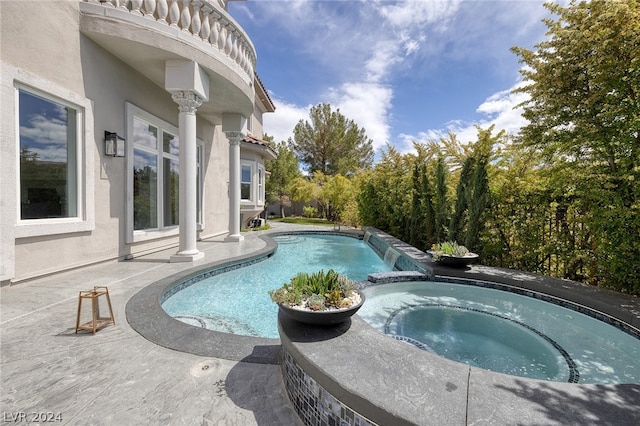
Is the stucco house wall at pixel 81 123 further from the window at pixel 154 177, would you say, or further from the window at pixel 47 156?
the window at pixel 154 177

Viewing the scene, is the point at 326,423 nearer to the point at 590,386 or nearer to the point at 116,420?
the point at 116,420

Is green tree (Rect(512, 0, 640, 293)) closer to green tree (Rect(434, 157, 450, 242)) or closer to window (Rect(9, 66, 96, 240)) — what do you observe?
green tree (Rect(434, 157, 450, 242))

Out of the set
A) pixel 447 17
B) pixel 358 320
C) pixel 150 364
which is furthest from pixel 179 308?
pixel 447 17

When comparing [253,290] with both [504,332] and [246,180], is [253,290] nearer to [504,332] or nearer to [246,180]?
[504,332]

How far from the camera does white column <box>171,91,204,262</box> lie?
6941 mm

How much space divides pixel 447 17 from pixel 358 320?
10.4 m

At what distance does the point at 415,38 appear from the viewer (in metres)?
10.1

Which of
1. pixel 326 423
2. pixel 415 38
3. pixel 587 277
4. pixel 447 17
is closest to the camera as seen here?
pixel 326 423

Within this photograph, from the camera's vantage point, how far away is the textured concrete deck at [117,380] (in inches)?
83.3

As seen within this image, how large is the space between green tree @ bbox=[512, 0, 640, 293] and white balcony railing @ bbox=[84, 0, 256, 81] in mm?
7487

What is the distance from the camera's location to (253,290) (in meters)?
6.41

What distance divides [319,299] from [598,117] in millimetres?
5768

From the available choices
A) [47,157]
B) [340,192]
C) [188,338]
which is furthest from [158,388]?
[340,192]

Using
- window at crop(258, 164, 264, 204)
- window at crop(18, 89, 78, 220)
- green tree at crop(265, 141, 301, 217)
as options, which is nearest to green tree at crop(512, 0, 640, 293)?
window at crop(18, 89, 78, 220)
